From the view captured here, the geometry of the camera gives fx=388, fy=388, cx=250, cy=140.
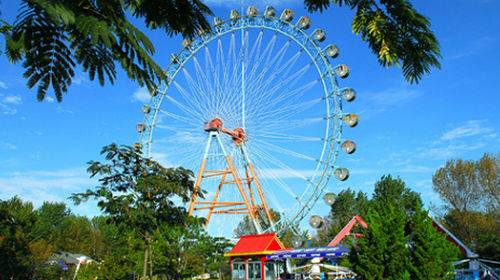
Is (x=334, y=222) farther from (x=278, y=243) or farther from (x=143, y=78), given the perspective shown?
(x=143, y=78)

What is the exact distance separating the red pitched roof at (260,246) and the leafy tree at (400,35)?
21148 millimetres

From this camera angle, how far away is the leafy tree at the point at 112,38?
3.06 meters

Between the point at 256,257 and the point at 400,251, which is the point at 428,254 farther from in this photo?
the point at 256,257

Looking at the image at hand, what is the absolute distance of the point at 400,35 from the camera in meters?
4.08

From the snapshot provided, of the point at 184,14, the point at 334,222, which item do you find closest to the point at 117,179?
the point at 184,14

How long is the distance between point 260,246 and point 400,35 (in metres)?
21.9

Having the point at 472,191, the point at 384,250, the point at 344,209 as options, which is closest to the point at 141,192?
the point at 384,250

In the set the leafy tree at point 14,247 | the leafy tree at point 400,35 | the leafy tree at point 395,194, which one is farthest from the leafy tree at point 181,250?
the leafy tree at point 395,194

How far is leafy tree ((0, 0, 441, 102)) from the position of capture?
121 inches

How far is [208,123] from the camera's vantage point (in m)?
25.1

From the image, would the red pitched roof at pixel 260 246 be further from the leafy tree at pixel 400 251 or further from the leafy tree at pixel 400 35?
the leafy tree at pixel 400 35

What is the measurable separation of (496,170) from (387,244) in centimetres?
2757

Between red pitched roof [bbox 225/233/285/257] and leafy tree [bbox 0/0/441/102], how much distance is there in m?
21.2

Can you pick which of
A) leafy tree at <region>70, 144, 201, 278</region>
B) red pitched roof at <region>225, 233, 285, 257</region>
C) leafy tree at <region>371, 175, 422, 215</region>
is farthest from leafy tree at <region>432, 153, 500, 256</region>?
leafy tree at <region>70, 144, 201, 278</region>
